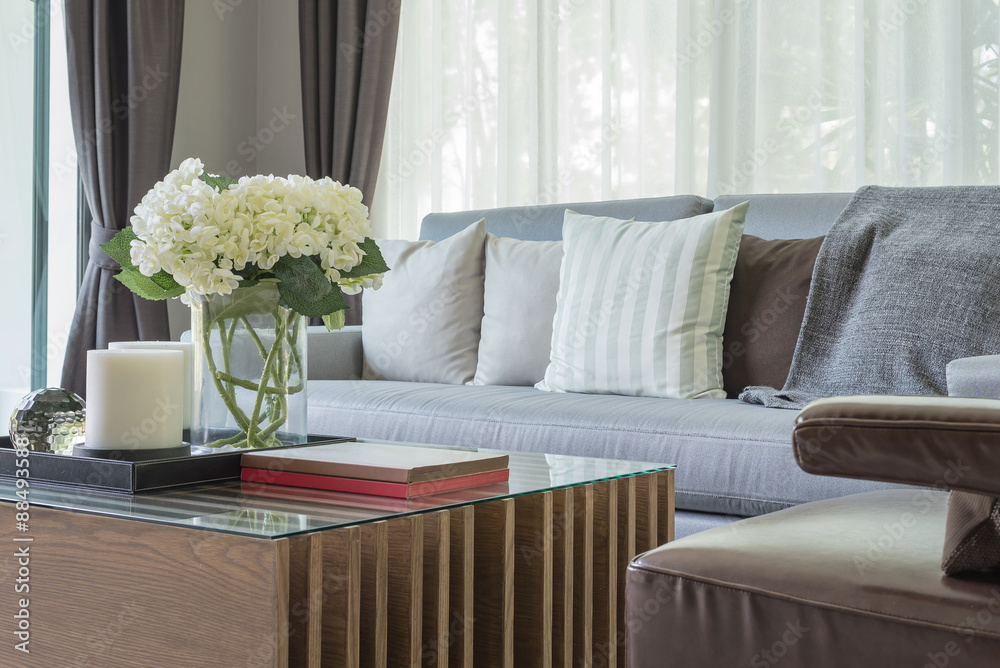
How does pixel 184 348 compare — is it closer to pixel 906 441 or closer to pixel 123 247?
pixel 123 247

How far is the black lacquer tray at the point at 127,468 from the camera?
1.19m

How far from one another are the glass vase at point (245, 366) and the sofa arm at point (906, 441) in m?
0.81

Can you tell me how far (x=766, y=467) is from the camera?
1704mm

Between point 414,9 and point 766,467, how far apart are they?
2779mm

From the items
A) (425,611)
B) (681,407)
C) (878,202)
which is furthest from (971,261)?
(425,611)

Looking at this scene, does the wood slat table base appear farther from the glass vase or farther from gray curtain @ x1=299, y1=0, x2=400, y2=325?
gray curtain @ x1=299, y1=0, x2=400, y2=325

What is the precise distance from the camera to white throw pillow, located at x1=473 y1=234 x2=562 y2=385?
8.50ft

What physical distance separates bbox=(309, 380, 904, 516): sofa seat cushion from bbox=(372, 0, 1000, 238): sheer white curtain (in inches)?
47.7

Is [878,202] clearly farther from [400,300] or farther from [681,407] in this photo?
[400,300]

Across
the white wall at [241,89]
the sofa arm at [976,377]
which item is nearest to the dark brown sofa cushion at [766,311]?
the sofa arm at [976,377]

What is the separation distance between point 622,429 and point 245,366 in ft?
2.68

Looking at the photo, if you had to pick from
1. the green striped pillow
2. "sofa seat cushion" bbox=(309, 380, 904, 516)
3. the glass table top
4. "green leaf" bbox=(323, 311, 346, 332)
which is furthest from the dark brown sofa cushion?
"green leaf" bbox=(323, 311, 346, 332)

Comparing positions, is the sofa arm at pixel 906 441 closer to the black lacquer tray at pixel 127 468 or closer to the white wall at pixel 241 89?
the black lacquer tray at pixel 127 468

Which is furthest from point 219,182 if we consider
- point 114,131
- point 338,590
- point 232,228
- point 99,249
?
point 114,131
